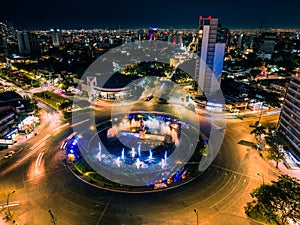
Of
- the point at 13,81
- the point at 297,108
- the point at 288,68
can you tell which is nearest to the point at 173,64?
the point at 288,68

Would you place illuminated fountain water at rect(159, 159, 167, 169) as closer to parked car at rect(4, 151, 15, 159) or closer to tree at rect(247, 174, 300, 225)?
tree at rect(247, 174, 300, 225)

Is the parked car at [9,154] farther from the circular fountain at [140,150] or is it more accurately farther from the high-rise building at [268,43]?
the high-rise building at [268,43]

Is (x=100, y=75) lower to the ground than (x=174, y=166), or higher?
higher

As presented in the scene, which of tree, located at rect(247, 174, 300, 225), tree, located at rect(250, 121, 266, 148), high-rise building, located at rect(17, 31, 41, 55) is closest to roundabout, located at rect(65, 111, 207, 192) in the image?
tree, located at rect(247, 174, 300, 225)

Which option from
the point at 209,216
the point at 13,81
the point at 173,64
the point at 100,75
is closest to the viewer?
the point at 209,216

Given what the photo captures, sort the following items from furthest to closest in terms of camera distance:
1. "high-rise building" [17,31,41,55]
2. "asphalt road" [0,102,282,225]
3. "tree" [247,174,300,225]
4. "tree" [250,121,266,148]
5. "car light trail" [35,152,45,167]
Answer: "high-rise building" [17,31,41,55], "tree" [250,121,266,148], "car light trail" [35,152,45,167], "asphalt road" [0,102,282,225], "tree" [247,174,300,225]

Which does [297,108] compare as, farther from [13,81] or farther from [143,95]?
[13,81]

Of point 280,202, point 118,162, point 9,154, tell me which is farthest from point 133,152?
point 280,202

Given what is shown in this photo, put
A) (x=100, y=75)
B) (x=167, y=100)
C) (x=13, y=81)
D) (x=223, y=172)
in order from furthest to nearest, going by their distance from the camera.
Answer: (x=13, y=81)
(x=100, y=75)
(x=167, y=100)
(x=223, y=172)
